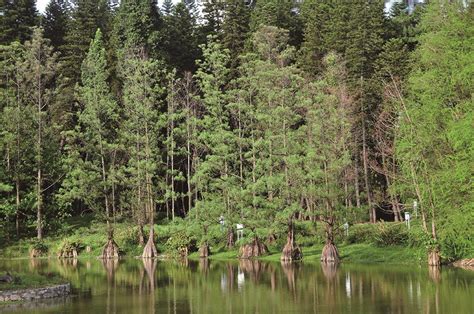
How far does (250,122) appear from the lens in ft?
155

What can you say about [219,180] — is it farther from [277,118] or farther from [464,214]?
[464,214]

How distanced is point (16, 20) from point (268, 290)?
2063 inches

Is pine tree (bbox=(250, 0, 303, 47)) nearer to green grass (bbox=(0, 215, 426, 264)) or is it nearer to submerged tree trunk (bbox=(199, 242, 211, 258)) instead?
green grass (bbox=(0, 215, 426, 264))

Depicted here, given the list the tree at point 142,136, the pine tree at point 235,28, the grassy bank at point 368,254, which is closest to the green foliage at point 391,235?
the grassy bank at point 368,254

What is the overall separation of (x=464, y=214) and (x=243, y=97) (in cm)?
1913

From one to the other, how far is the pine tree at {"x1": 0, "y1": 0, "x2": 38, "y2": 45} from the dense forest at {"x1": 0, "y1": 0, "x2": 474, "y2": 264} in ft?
0.50

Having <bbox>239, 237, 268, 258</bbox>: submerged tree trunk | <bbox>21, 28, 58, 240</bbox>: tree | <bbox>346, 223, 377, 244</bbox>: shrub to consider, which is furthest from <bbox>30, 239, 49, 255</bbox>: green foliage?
<bbox>346, 223, 377, 244</bbox>: shrub

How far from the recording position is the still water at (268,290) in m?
20.3

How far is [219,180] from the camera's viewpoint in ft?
148

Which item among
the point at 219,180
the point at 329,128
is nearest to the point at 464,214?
the point at 329,128

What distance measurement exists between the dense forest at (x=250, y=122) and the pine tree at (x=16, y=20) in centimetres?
15

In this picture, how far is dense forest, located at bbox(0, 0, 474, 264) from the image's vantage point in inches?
1334

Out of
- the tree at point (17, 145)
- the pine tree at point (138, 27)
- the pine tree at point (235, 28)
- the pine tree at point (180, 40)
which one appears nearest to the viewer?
the tree at point (17, 145)

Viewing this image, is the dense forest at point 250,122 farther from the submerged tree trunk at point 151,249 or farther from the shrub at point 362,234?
the shrub at point 362,234
